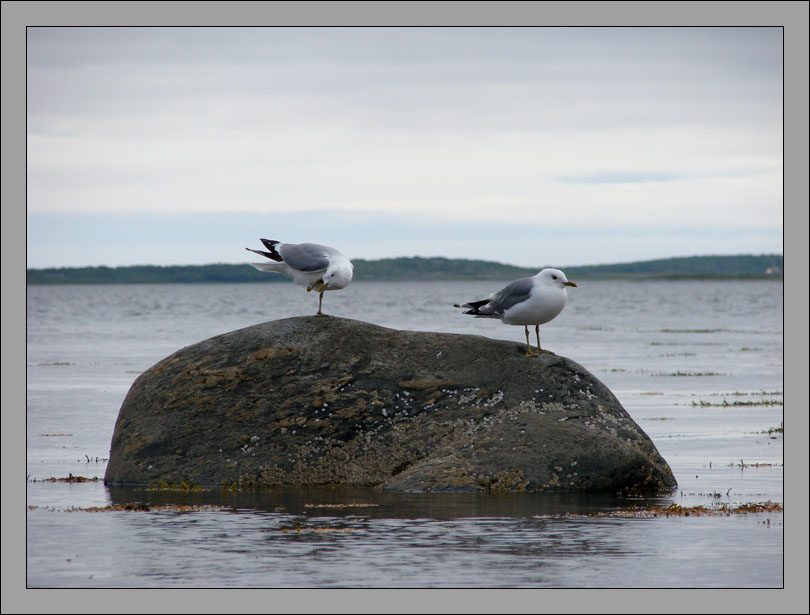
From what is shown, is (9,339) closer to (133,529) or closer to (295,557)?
(133,529)

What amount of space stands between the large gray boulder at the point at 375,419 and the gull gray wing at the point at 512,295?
62cm

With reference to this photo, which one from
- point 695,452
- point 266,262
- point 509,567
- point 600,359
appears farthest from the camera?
point 600,359

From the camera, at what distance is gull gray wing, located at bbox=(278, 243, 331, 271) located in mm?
15070

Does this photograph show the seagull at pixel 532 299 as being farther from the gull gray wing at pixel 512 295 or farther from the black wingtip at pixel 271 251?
the black wingtip at pixel 271 251

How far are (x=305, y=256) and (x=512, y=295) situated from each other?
2.89m

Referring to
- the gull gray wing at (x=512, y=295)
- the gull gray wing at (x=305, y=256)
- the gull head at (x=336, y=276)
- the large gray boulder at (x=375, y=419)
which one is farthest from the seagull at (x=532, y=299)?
the gull gray wing at (x=305, y=256)

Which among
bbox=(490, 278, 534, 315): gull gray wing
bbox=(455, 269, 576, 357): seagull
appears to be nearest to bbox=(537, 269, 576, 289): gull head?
bbox=(455, 269, 576, 357): seagull

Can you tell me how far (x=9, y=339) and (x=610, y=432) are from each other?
6.89 metres

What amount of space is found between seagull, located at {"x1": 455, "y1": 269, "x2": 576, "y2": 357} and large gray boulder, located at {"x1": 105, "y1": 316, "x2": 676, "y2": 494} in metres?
0.62

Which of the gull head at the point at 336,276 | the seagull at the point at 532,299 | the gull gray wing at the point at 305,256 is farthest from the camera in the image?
the gull gray wing at the point at 305,256

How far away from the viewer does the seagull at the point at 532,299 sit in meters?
13.8

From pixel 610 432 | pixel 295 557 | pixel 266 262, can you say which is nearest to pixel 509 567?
pixel 295 557

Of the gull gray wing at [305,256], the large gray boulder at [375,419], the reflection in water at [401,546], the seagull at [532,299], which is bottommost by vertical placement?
the reflection in water at [401,546]

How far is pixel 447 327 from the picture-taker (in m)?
56.4
